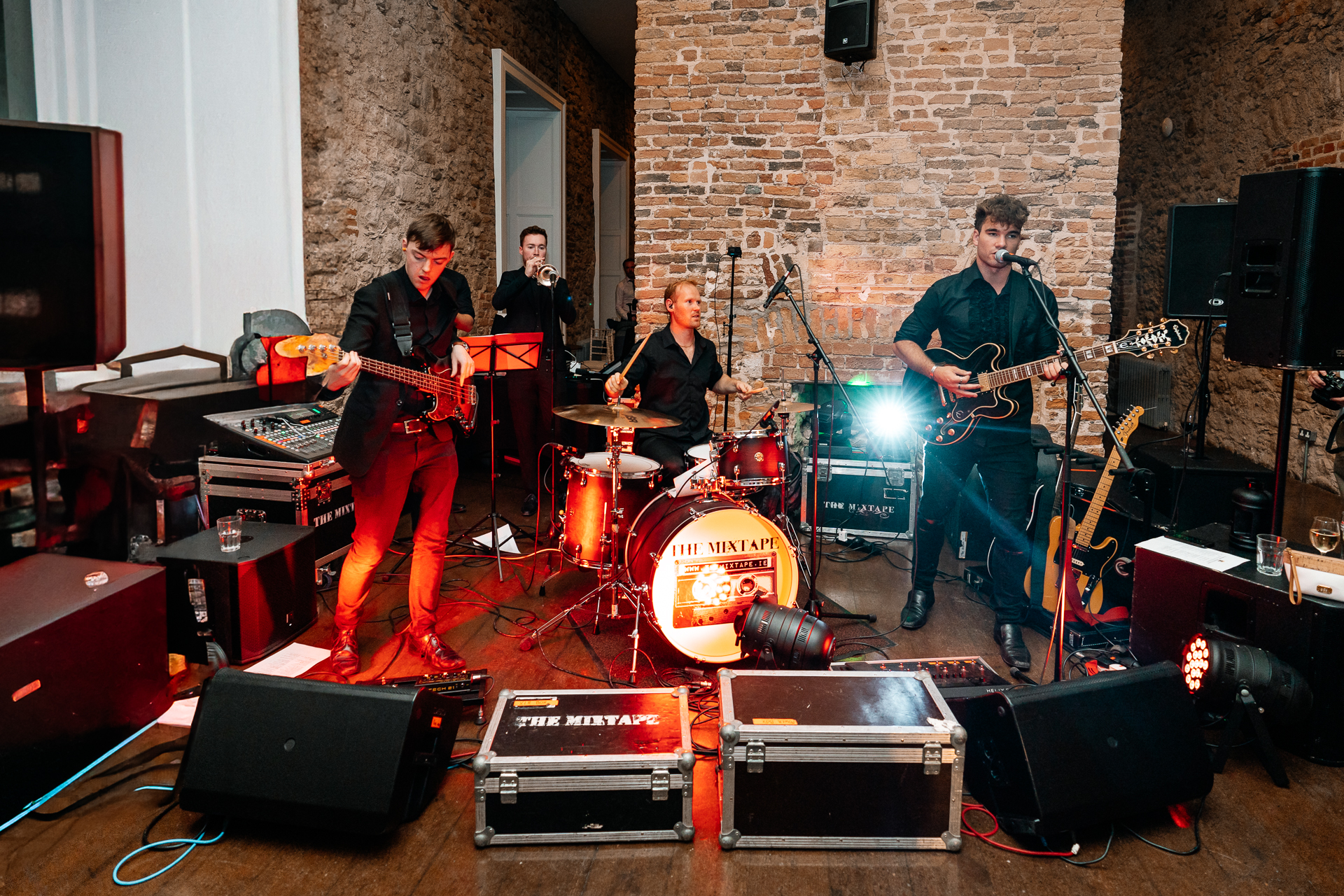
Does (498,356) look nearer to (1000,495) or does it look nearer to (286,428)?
(286,428)

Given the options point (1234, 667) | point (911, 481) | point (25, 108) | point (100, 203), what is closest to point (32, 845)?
point (100, 203)

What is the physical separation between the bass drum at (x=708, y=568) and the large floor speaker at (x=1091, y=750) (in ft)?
3.69

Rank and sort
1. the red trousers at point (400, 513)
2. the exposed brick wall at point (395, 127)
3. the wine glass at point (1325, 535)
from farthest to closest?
the exposed brick wall at point (395, 127) → the red trousers at point (400, 513) → the wine glass at point (1325, 535)

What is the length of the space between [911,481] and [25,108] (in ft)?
17.4

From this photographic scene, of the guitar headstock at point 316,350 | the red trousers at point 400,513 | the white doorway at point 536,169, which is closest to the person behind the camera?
the guitar headstock at point 316,350

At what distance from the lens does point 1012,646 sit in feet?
11.8

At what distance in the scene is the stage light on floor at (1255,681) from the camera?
2707 mm

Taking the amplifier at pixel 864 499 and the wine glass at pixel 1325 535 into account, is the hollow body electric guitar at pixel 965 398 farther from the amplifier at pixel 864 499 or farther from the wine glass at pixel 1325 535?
the amplifier at pixel 864 499

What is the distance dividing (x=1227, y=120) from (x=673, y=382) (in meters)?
6.23

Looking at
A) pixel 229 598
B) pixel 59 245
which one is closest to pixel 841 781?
pixel 229 598

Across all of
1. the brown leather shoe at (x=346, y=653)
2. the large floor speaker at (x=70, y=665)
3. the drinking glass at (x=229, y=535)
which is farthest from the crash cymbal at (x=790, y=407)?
the large floor speaker at (x=70, y=665)

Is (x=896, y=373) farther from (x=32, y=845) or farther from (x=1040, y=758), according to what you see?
(x=32, y=845)

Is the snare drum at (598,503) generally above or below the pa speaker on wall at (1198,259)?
below

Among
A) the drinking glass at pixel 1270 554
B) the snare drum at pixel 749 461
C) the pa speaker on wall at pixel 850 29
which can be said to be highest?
the pa speaker on wall at pixel 850 29
